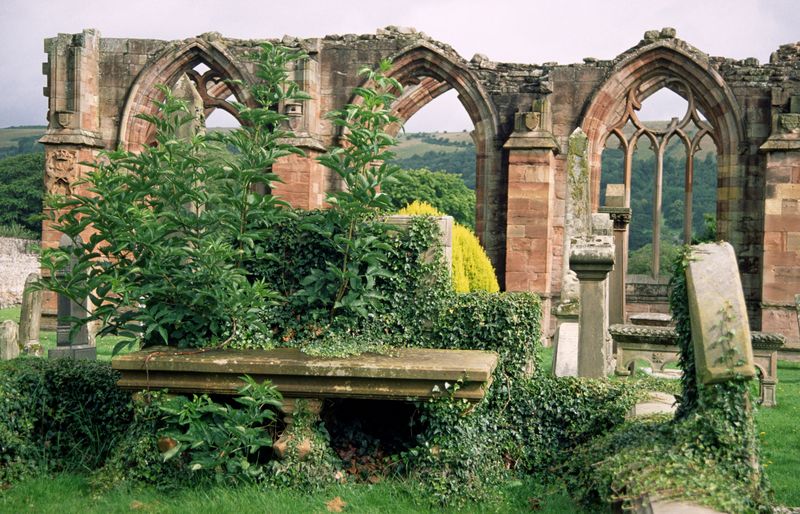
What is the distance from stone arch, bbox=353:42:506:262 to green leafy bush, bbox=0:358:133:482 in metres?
11.1

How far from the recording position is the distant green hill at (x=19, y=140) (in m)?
81.6

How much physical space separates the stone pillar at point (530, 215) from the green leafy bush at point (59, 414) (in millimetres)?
10504

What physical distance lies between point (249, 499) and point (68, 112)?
45.4ft

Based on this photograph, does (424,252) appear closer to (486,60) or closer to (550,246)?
(550,246)

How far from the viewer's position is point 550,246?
15750 millimetres

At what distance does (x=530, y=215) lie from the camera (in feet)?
51.5

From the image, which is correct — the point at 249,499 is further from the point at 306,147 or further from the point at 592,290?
the point at 306,147

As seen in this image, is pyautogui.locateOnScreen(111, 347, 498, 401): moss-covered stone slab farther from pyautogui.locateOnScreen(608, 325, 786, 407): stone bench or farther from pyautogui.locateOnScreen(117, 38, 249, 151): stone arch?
pyautogui.locateOnScreen(117, 38, 249, 151): stone arch

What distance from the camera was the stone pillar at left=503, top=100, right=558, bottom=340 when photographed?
15.7 metres

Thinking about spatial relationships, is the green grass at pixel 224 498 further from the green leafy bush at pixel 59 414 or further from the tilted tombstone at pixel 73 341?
the tilted tombstone at pixel 73 341

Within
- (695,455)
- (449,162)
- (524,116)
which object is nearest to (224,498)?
(695,455)

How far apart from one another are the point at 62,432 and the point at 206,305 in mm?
1430

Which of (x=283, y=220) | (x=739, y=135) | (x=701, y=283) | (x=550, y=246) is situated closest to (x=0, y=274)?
(x=550, y=246)

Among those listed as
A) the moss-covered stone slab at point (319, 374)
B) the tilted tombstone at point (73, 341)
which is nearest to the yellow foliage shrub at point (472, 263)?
the tilted tombstone at point (73, 341)
